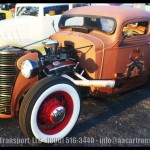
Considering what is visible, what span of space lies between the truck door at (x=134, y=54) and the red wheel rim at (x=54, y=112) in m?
1.22

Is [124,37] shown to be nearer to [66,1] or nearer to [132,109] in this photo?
[132,109]

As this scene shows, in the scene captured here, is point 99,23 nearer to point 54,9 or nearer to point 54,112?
point 54,112

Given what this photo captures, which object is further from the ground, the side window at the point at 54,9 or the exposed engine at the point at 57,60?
the side window at the point at 54,9

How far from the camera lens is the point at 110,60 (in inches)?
154

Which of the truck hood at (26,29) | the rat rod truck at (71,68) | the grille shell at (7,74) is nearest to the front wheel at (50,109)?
the rat rod truck at (71,68)

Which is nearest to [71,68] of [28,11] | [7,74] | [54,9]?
[7,74]

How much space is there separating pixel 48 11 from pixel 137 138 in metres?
5.75

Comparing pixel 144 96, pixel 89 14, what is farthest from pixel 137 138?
pixel 89 14

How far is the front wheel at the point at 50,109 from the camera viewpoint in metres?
2.81

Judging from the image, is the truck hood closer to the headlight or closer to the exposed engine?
the exposed engine

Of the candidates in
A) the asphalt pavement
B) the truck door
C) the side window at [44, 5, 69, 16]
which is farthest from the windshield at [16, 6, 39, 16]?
the asphalt pavement

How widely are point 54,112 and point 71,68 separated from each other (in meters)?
0.97

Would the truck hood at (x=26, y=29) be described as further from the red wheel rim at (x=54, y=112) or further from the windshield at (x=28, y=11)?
the red wheel rim at (x=54, y=112)

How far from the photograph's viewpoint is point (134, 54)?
13.8 feet
